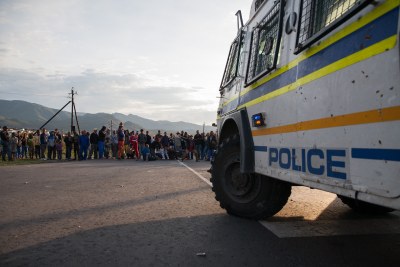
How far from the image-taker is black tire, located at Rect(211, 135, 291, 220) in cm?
440

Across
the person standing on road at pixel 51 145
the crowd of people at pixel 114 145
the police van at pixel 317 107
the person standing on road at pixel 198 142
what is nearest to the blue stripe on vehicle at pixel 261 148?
the police van at pixel 317 107

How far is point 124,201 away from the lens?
20.0 ft

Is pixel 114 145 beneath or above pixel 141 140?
beneath

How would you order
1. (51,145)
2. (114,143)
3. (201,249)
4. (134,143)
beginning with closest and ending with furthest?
(201,249) < (51,145) < (114,143) < (134,143)

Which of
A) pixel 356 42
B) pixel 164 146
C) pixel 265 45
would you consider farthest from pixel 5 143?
pixel 356 42

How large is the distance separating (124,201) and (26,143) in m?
18.1

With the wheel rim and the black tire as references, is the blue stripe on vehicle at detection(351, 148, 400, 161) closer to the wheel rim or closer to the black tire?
the black tire

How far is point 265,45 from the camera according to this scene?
4.12 meters

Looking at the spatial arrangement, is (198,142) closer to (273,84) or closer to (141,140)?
(141,140)

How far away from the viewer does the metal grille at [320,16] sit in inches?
96.1

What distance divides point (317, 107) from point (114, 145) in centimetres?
2000

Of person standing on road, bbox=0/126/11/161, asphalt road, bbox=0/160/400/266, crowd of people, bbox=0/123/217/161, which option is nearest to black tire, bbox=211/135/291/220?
asphalt road, bbox=0/160/400/266

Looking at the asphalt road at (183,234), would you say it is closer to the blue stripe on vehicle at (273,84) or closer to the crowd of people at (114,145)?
the blue stripe on vehicle at (273,84)

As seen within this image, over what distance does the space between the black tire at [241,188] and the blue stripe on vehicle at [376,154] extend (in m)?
2.13
